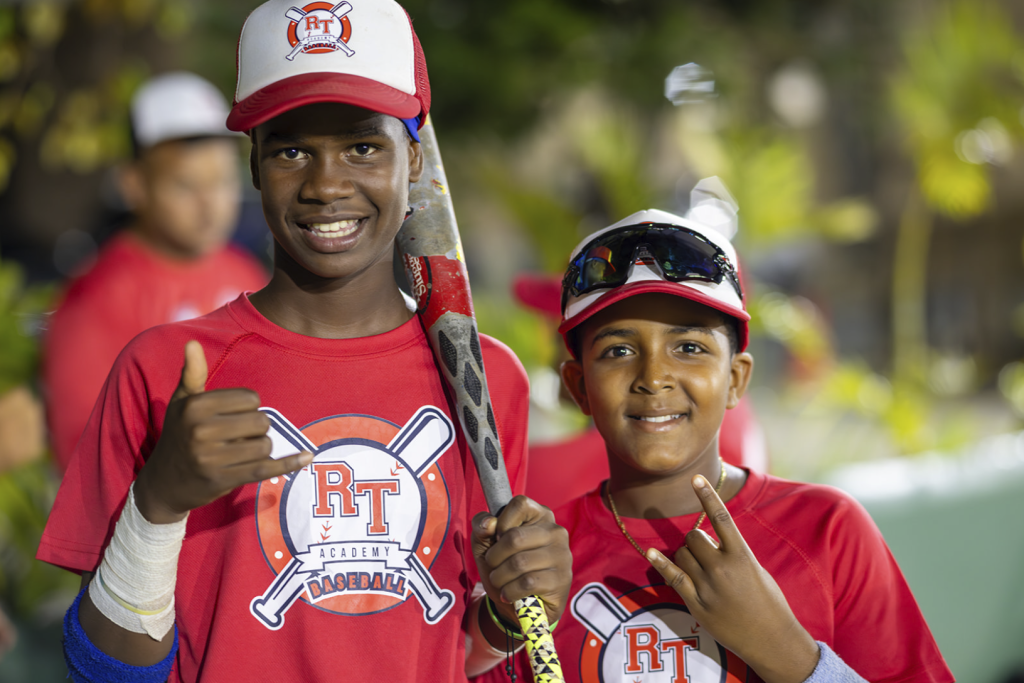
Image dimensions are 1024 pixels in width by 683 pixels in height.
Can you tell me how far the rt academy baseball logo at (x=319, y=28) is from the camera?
1.67 meters

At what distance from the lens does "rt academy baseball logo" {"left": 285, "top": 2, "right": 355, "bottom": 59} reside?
1674mm

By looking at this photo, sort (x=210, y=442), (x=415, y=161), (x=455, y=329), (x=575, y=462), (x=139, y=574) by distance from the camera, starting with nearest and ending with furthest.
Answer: (x=210, y=442) < (x=139, y=574) < (x=455, y=329) < (x=415, y=161) < (x=575, y=462)

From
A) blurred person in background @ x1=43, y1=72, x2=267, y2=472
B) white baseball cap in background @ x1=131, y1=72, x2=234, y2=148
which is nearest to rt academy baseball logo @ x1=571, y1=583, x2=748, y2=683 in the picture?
blurred person in background @ x1=43, y1=72, x2=267, y2=472

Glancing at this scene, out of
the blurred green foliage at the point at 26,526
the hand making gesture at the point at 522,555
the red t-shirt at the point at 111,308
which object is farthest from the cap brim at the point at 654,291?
the blurred green foliage at the point at 26,526

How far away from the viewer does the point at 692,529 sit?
76.8 inches

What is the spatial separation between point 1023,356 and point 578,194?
25.1ft

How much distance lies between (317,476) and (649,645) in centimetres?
72

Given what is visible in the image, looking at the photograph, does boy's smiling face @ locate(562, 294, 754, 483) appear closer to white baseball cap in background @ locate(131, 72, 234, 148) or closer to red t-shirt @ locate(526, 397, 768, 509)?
red t-shirt @ locate(526, 397, 768, 509)

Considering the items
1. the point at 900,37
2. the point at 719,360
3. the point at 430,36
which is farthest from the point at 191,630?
the point at 900,37

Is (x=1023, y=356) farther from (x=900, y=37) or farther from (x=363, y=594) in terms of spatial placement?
(x=363, y=594)

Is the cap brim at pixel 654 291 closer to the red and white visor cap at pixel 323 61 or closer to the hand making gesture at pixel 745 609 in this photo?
the hand making gesture at pixel 745 609

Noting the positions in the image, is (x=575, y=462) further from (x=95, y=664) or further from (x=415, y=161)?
(x=95, y=664)

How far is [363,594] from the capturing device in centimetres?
167

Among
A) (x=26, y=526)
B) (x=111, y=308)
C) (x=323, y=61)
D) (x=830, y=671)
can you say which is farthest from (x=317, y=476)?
(x=26, y=526)
